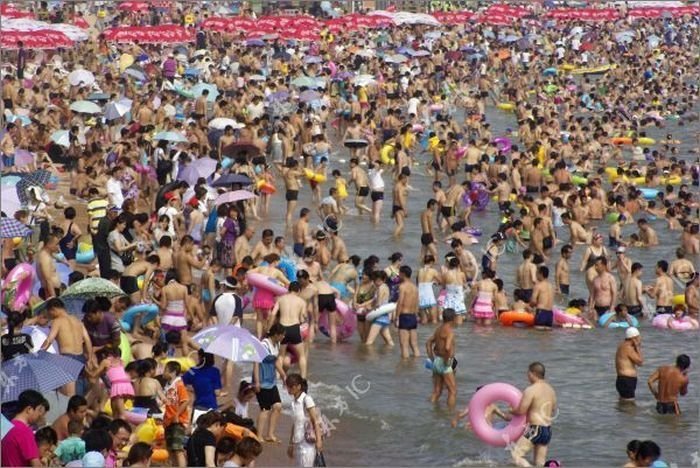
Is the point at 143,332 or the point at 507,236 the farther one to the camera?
the point at 507,236

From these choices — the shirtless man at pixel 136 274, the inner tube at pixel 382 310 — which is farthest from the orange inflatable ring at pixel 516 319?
the shirtless man at pixel 136 274

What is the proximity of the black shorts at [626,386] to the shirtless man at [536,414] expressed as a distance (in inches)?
104

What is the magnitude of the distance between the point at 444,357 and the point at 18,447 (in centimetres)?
587

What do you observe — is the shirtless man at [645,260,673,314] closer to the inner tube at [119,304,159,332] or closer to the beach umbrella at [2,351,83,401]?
the inner tube at [119,304,159,332]

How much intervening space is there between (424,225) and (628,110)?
20.5m

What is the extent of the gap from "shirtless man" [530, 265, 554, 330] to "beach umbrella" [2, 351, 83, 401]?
796cm

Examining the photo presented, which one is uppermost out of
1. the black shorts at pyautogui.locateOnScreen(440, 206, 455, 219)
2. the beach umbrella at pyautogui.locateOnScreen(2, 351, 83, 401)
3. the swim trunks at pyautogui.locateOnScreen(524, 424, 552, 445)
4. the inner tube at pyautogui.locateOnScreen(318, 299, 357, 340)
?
the beach umbrella at pyautogui.locateOnScreen(2, 351, 83, 401)

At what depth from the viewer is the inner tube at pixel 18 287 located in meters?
15.1

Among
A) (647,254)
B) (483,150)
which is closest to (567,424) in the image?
(647,254)

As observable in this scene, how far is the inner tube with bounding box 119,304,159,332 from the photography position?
49.0ft

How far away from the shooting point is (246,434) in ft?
36.1

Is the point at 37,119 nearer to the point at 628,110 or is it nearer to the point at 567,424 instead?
the point at 567,424

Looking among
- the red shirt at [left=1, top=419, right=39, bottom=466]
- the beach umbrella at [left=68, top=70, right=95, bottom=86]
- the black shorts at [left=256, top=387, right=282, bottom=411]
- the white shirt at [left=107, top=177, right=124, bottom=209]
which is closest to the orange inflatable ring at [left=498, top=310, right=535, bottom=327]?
the white shirt at [left=107, top=177, right=124, bottom=209]

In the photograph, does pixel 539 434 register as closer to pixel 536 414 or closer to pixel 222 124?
pixel 536 414
